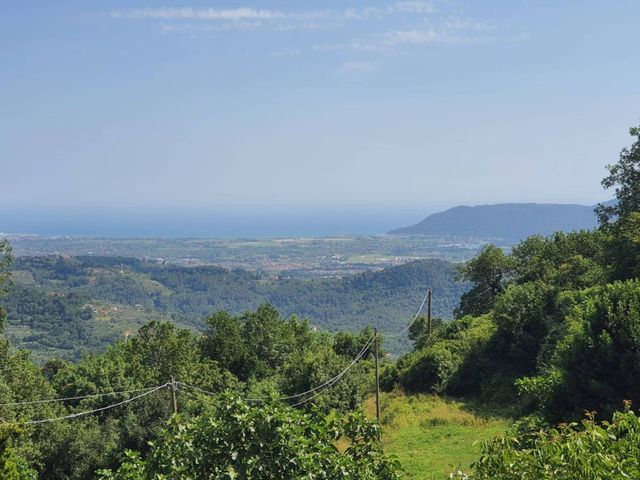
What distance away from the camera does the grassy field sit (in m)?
14.4

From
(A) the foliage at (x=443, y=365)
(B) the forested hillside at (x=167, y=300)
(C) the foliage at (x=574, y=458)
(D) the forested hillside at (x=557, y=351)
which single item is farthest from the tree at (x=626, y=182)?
(B) the forested hillside at (x=167, y=300)

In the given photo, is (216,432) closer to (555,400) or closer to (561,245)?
(555,400)

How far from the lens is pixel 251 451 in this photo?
4.43 meters

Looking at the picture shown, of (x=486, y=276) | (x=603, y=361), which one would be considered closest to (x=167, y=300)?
(x=486, y=276)

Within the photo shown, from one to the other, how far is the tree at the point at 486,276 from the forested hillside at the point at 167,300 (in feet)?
209

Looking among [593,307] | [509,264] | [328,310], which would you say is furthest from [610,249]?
[328,310]

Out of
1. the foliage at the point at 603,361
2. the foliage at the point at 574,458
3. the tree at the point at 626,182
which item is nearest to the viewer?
the foliage at the point at 574,458

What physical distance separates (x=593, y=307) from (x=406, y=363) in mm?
18685

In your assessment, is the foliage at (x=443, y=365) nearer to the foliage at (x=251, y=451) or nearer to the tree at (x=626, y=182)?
the tree at (x=626, y=182)

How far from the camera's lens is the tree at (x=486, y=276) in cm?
3591

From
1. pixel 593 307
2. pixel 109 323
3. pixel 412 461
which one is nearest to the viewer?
pixel 593 307

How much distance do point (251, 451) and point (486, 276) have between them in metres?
34.7

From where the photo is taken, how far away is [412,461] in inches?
590

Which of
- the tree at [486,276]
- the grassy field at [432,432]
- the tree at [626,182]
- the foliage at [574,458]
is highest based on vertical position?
the tree at [626,182]
